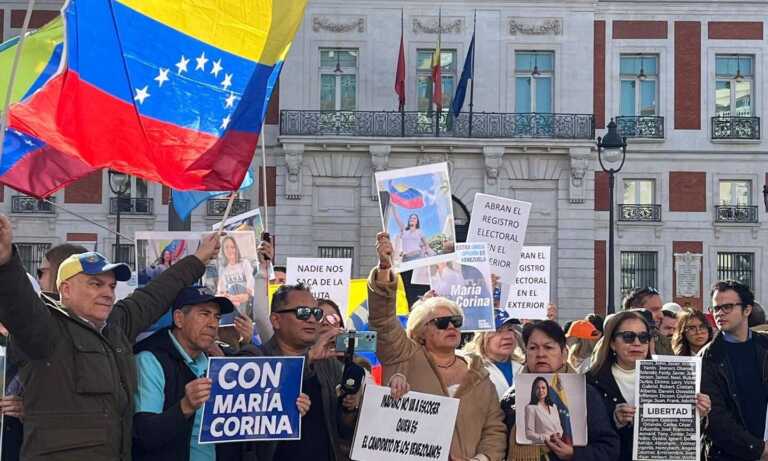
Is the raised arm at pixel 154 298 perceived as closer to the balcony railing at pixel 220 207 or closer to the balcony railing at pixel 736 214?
the balcony railing at pixel 220 207

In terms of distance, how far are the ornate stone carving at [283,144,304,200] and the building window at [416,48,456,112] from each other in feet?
10.3

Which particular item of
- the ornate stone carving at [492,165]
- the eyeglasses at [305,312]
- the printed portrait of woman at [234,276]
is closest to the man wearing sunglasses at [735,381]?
the eyeglasses at [305,312]

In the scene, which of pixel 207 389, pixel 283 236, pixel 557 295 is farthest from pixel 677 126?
pixel 207 389

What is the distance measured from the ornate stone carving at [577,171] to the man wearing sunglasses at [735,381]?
76.0ft

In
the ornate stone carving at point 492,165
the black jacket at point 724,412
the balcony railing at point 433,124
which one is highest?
the balcony railing at point 433,124

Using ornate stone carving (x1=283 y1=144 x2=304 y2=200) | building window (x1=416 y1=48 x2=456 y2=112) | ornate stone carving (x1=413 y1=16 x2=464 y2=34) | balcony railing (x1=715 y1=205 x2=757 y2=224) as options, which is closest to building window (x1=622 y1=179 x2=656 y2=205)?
balcony railing (x1=715 y1=205 x2=757 y2=224)

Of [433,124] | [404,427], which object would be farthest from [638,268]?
[404,427]

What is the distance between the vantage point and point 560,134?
30000 millimetres

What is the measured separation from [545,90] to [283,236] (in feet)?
23.9

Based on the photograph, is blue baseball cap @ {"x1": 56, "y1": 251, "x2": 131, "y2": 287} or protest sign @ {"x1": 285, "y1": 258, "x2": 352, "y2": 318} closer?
blue baseball cap @ {"x1": 56, "y1": 251, "x2": 131, "y2": 287}

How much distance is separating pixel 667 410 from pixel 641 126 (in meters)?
25.2

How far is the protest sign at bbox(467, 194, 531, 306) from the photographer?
10352mm

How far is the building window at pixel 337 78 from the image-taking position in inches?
1198

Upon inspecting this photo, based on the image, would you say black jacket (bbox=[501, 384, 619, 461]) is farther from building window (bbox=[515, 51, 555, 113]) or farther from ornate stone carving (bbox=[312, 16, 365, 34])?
ornate stone carving (bbox=[312, 16, 365, 34])
